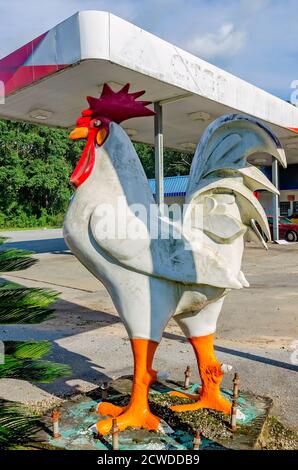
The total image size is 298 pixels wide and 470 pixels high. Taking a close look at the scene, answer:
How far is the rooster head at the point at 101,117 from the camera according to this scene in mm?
2691

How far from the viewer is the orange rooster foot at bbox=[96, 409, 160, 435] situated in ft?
9.04

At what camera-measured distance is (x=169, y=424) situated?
293cm

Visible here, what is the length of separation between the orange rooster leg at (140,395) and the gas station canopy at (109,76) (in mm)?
6347

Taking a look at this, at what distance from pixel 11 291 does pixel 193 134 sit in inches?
568

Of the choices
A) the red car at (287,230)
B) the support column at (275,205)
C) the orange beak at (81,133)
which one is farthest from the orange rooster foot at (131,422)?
the red car at (287,230)

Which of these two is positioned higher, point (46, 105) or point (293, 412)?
point (46, 105)

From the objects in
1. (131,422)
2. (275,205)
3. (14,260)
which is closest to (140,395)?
(131,422)

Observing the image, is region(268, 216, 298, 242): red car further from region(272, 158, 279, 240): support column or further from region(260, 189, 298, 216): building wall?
region(260, 189, 298, 216): building wall

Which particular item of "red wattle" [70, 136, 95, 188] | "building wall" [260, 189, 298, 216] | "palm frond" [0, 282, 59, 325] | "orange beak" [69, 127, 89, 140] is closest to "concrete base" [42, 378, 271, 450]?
"palm frond" [0, 282, 59, 325]

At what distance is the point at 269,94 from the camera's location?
43.1 feet

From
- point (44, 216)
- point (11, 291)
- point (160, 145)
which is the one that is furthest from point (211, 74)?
point (44, 216)

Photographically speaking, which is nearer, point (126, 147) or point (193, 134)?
point (126, 147)

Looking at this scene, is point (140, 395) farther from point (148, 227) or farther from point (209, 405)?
point (148, 227)
